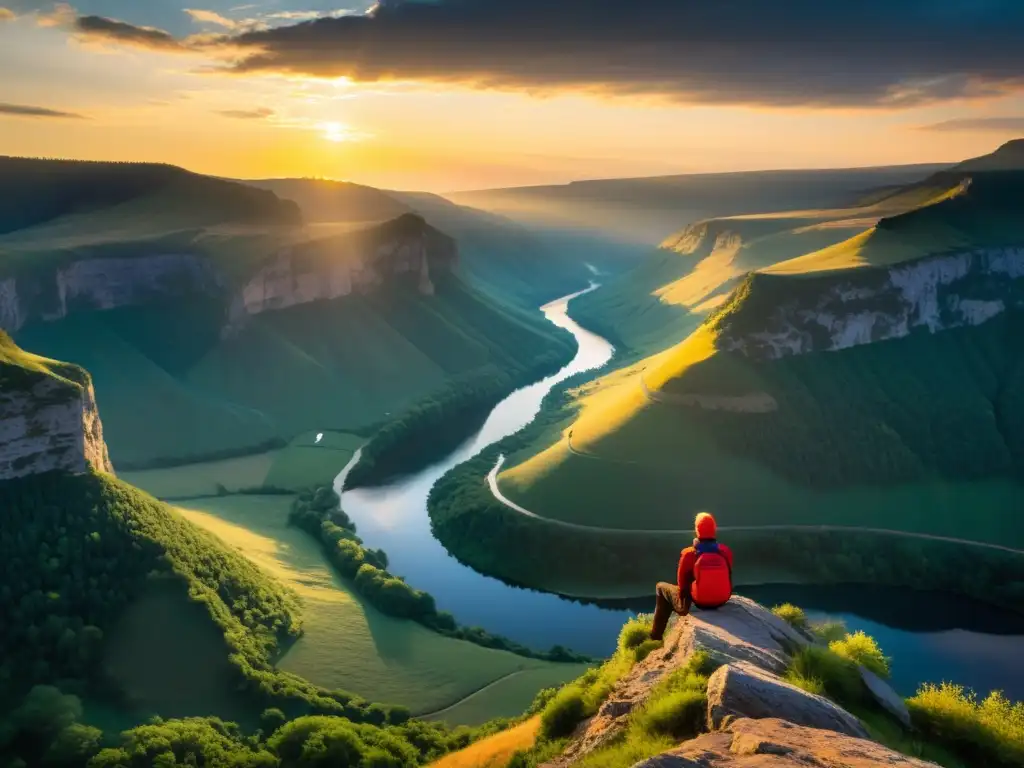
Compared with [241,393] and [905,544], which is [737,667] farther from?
[241,393]

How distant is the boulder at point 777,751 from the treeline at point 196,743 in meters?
28.9

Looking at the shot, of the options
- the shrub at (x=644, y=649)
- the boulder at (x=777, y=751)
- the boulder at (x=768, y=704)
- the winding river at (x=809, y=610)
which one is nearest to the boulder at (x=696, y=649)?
the shrub at (x=644, y=649)

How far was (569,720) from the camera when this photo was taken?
70.2ft

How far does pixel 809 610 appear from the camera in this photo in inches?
2667

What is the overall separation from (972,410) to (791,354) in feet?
63.9

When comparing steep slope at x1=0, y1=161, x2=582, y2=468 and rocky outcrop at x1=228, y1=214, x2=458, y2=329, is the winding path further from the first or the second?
rocky outcrop at x1=228, y1=214, x2=458, y2=329

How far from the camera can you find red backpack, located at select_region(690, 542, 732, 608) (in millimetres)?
18594

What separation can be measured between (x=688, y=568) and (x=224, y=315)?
113838 millimetres

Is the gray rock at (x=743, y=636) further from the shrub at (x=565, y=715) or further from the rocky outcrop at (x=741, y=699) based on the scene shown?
the shrub at (x=565, y=715)

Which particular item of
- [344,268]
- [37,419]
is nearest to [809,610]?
[37,419]

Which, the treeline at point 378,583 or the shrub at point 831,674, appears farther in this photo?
the treeline at point 378,583

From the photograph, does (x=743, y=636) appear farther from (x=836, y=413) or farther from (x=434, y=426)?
(x=434, y=426)

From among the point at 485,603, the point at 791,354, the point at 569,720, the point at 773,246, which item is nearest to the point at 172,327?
the point at 485,603

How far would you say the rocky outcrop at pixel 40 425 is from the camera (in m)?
49.1
